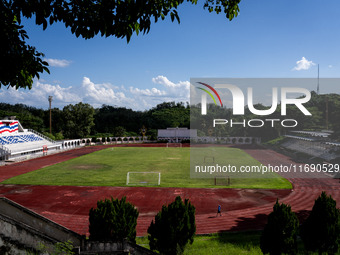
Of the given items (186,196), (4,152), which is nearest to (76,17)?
(186,196)

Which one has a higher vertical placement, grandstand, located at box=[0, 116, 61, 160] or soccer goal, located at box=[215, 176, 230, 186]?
grandstand, located at box=[0, 116, 61, 160]

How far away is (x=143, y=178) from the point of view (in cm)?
2859

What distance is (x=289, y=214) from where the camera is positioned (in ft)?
37.1

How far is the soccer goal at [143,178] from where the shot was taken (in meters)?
26.6

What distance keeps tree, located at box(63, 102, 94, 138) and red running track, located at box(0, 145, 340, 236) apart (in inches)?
1681

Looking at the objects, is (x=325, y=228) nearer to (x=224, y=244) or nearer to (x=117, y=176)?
(x=224, y=244)

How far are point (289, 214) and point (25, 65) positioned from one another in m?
11.5

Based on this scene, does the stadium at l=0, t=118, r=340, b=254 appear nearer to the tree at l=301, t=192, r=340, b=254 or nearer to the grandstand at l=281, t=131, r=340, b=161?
the grandstand at l=281, t=131, r=340, b=161

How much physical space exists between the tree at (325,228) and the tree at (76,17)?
10134 millimetres

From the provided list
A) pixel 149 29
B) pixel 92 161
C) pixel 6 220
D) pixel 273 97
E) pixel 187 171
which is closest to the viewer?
pixel 149 29

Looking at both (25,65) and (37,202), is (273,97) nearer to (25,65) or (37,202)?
(37,202)

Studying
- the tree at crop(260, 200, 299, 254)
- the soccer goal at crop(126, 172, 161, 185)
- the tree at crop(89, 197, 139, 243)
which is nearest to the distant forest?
the soccer goal at crop(126, 172, 161, 185)

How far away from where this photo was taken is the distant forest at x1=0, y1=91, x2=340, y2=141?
223ft

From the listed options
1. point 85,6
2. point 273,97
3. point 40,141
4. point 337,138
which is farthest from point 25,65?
point 337,138
